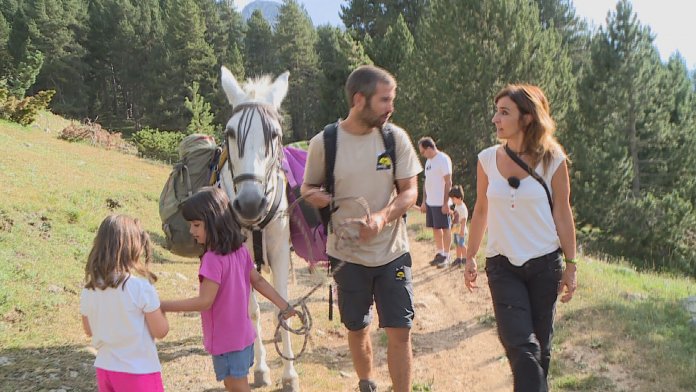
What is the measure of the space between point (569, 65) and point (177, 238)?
2464cm

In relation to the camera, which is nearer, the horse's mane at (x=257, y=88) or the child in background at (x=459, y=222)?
the horse's mane at (x=257, y=88)

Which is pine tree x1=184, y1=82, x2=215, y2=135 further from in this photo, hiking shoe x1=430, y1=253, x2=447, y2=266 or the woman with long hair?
the woman with long hair

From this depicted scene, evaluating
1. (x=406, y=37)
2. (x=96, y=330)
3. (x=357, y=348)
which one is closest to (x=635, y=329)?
(x=357, y=348)

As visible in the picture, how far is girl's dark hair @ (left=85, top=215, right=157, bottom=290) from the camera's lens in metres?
2.53

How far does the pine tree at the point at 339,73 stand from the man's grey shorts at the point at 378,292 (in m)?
31.8

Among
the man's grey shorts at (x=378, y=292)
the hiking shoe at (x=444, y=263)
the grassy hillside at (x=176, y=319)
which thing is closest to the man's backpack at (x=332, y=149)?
the man's grey shorts at (x=378, y=292)

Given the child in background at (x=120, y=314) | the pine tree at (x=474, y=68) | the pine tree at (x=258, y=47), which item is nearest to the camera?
the child in background at (x=120, y=314)

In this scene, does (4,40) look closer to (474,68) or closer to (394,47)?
(394,47)

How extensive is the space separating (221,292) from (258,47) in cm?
5686

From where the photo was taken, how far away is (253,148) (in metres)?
3.47

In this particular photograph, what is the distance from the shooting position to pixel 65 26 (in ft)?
159

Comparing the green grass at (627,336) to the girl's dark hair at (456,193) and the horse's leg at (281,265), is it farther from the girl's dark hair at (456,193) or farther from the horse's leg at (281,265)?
the girl's dark hair at (456,193)

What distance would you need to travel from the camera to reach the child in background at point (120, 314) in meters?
2.52

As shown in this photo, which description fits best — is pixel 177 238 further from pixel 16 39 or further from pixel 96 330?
pixel 16 39
